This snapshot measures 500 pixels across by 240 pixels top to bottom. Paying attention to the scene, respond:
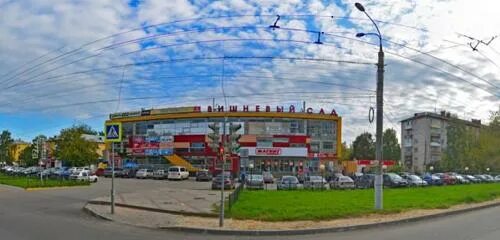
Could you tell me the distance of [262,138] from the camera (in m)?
85.6

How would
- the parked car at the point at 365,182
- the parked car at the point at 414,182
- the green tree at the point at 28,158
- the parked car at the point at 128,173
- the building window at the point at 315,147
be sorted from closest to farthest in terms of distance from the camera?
the parked car at the point at 365,182 → the parked car at the point at 414,182 → the parked car at the point at 128,173 → the building window at the point at 315,147 → the green tree at the point at 28,158

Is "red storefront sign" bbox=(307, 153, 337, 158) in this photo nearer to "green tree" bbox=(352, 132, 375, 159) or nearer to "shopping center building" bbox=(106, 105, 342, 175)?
"shopping center building" bbox=(106, 105, 342, 175)

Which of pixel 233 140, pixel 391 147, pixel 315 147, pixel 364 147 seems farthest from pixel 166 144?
pixel 391 147

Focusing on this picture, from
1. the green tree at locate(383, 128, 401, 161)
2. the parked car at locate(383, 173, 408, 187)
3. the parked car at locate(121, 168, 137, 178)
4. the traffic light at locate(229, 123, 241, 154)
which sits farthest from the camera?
the green tree at locate(383, 128, 401, 161)

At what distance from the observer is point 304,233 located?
15.8 metres

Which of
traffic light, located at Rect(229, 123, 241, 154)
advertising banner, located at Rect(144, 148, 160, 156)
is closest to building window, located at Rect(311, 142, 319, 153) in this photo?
advertising banner, located at Rect(144, 148, 160, 156)

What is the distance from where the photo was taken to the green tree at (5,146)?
5344 inches

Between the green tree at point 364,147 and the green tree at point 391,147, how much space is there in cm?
788

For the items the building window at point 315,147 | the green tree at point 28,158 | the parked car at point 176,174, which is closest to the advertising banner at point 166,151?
the parked car at point 176,174

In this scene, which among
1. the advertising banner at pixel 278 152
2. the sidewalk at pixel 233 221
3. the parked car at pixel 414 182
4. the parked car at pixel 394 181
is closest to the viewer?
the sidewalk at pixel 233 221

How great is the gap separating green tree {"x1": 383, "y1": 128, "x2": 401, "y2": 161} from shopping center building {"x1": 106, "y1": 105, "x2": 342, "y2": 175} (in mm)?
61741

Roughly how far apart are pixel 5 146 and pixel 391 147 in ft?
353

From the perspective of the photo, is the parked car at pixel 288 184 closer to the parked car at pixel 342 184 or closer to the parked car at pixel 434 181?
the parked car at pixel 342 184

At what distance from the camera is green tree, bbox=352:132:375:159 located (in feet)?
453
